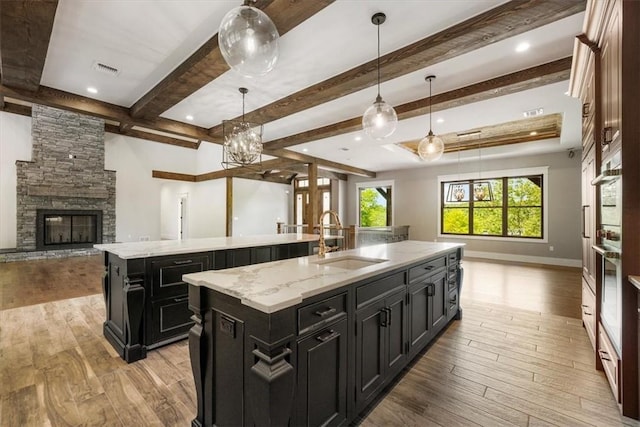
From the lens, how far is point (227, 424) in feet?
4.78

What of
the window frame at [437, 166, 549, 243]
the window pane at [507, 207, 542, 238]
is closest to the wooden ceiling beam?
the window frame at [437, 166, 549, 243]

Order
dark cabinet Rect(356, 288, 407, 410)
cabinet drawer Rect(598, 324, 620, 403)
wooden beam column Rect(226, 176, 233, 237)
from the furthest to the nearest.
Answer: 1. wooden beam column Rect(226, 176, 233, 237)
2. cabinet drawer Rect(598, 324, 620, 403)
3. dark cabinet Rect(356, 288, 407, 410)

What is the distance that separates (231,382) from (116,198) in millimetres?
9392

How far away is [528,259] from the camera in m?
7.50

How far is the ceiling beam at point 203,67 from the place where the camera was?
2039 millimetres

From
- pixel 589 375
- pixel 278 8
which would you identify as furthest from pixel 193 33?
pixel 589 375

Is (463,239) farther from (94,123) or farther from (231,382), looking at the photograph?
(94,123)

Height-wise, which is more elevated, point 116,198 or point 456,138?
point 456,138

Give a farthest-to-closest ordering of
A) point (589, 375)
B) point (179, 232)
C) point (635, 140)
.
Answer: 1. point (179, 232)
2. point (589, 375)
3. point (635, 140)

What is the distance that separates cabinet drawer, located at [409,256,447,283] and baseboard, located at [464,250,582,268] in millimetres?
6282

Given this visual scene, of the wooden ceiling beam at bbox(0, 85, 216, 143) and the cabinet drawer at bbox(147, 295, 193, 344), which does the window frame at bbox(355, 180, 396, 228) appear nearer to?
the wooden ceiling beam at bbox(0, 85, 216, 143)

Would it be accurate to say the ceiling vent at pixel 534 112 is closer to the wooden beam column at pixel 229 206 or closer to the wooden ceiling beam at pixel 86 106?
the wooden ceiling beam at pixel 86 106

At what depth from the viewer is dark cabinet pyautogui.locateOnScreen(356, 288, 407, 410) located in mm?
1685

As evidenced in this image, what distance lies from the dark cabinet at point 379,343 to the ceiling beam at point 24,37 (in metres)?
3.16
